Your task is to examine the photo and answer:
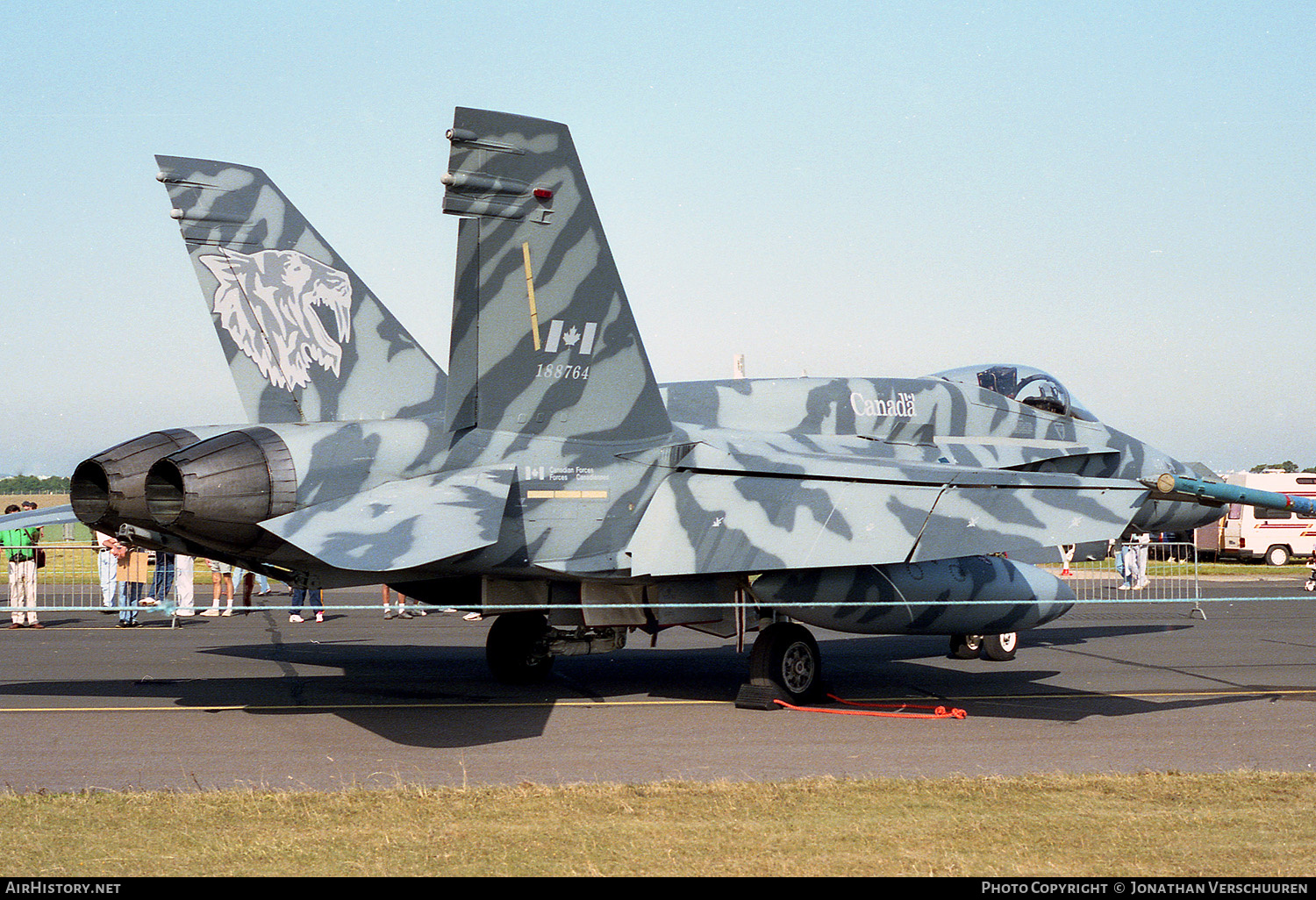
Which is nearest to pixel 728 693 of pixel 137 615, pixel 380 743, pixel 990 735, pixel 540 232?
pixel 990 735

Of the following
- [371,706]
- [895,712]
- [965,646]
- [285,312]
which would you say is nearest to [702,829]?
[895,712]

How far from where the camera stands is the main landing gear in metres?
15.1

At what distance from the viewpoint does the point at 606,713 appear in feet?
36.3

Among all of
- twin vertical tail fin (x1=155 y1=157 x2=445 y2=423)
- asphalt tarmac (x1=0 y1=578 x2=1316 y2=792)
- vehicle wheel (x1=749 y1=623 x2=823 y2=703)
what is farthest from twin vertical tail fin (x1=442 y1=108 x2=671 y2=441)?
asphalt tarmac (x1=0 y1=578 x2=1316 y2=792)

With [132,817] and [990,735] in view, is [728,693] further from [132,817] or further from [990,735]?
[132,817]

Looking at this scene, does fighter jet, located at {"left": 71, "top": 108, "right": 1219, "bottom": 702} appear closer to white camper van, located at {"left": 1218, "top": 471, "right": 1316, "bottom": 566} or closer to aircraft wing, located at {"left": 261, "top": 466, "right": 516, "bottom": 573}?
aircraft wing, located at {"left": 261, "top": 466, "right": 516, "bottom": 573}

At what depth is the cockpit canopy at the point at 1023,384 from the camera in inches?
562

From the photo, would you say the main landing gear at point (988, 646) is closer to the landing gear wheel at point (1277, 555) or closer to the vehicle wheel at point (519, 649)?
the vehicle wheel at point (519, 649)

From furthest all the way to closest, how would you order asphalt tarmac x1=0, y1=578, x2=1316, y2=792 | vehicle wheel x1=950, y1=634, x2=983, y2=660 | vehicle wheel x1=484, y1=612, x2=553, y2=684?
1. vehicle wheel x1=950, y1=634, x2=983, y2=660
2. vehicle wheel x1=484, y1=612, x2=553, y2=684
3. asphalt tarmac x1=0, y1=578, x2=1316, y2=792

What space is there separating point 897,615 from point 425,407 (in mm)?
5280

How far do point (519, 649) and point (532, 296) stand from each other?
4.36 m

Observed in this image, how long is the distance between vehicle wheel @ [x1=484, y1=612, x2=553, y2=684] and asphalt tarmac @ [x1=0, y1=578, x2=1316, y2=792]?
0.86ft

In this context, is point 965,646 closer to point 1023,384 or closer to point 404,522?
point 1023,384

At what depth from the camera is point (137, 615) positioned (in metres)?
22.4
